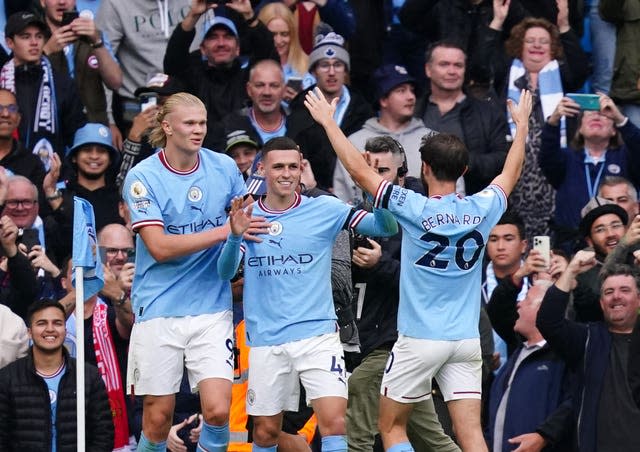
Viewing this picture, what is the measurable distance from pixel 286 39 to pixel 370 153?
17.5ft

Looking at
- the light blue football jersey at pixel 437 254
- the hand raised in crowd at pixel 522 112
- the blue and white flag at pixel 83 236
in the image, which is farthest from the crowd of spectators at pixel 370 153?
the hand raised in crowd at pixel 522 112

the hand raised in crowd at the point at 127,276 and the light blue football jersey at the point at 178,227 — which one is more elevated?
the light blue football jersey at the point at 178,227

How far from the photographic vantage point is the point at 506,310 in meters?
12.7

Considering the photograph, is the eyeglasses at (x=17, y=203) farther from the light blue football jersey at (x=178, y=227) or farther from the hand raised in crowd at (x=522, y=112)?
the hand raised in crowd at (x=522, y=112)

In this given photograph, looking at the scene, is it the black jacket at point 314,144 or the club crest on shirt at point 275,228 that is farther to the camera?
the black jacket at point 314,144

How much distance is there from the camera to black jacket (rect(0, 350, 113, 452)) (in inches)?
462

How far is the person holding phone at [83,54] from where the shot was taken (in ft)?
50.0

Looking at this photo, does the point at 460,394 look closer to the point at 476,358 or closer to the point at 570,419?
the point at 476,358

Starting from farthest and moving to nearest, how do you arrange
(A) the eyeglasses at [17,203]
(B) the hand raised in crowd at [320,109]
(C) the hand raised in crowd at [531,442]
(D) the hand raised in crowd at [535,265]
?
(A) the eyeglasses at [17,203] → (D) the hand raised in crowd at [535,265] → (C) the hand raised in crowd at [531,442] → (B) the hand raised in crowd at [320,109]

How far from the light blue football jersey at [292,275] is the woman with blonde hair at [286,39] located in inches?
226

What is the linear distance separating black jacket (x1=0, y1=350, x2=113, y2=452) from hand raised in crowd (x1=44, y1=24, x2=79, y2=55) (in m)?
4.30

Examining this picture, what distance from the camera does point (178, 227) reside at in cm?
1048

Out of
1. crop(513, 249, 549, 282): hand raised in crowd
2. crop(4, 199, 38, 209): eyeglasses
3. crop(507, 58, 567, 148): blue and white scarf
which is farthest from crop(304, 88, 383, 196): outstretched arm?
crop(507, 58, 567, 148): blue and white scarf

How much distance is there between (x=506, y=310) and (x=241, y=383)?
2350 millimetres
